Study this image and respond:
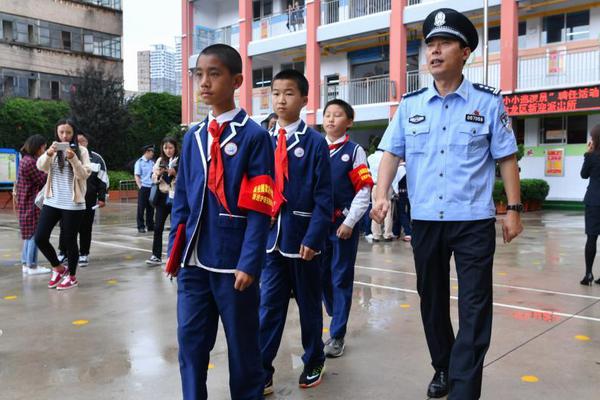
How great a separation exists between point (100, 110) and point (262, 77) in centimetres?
732

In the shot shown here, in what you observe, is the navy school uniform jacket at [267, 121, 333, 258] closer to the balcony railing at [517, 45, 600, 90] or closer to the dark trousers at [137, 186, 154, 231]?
the dark trousers at [137, 186, 154, 231]

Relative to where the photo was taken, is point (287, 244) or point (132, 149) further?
point (132, 149)

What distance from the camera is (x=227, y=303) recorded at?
254 centimetres

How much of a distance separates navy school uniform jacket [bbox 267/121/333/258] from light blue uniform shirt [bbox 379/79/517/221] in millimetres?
527

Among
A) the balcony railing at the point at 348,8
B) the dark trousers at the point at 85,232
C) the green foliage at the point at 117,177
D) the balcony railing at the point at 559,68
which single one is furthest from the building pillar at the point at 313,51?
the dark trousers at the point at 85,232

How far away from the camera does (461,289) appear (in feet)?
Answer: 9.72

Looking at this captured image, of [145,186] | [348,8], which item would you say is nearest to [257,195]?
[145,186]

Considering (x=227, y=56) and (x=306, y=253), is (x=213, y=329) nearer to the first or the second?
(x=306, y=253)

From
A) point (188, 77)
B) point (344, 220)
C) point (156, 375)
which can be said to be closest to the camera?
point (156, 375)

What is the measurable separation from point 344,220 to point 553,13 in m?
17.5

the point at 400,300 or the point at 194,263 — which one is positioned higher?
the point at 194,263

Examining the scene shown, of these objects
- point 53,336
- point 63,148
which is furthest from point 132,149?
point 53,336

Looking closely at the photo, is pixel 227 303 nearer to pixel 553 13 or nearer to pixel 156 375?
pixel 156 375

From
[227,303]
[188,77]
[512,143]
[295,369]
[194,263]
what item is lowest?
[295,369]
